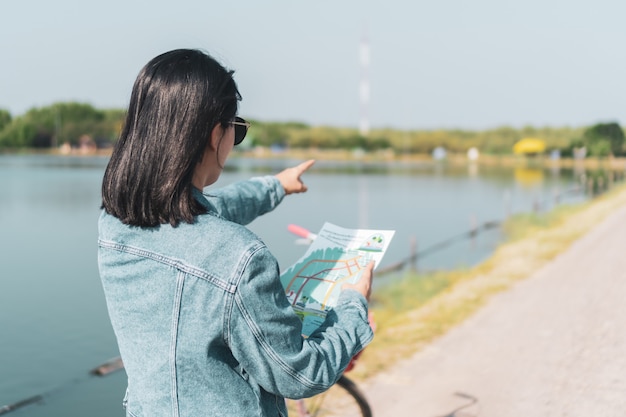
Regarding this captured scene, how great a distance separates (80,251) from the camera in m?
15.3

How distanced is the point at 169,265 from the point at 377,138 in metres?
92.8

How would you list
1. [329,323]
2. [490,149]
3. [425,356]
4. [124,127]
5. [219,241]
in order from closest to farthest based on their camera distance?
[219,241], [124,127], [329,323], [425,356], [490,149]

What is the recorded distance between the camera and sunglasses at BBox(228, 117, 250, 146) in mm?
1452

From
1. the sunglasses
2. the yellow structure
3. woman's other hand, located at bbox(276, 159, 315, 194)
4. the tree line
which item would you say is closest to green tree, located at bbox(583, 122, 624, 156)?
the tree line

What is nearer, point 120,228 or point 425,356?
point 120,228

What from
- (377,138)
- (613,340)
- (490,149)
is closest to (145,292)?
(613,340)

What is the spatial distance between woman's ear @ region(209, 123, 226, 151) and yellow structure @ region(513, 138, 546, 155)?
70.7 m

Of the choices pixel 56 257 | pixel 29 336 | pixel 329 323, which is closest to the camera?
pixel 329 323

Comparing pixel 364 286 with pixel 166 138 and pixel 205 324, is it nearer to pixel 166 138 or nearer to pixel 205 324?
pixel 205 324

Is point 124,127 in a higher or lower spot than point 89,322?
higher

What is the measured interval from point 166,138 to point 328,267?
77 cm

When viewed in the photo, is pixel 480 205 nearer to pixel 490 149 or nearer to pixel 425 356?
pixel 425 356

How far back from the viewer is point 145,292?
1303 millimetres

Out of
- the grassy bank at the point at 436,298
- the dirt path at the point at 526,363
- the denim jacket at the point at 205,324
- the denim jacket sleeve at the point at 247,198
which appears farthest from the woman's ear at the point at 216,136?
the grassy bank at the point at 436,298
